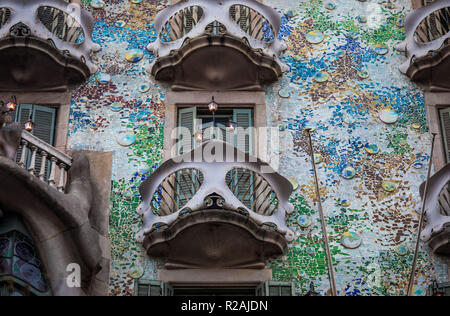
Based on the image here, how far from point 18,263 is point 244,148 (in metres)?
4.84

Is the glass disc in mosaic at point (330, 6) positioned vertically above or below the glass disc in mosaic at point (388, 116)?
above

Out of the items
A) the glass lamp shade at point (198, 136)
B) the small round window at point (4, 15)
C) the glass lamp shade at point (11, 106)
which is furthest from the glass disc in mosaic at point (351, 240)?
the small round window at point (4, 15)

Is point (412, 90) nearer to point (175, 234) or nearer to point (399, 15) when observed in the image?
point (399, 15)

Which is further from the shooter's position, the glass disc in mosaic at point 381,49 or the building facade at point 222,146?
the glass disc in mosaic at point 381,49

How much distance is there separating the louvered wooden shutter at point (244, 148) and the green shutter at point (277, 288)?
1569 mm

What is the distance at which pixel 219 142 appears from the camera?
16.5m

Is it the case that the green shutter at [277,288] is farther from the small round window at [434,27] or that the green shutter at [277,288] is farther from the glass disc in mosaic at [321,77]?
the small round window at [434,27]

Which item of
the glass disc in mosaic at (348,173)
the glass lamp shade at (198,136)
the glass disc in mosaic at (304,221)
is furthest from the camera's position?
the glass disc in mosaic at (348,173)

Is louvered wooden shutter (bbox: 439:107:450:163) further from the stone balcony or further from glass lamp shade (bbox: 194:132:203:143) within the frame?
the stone balcony

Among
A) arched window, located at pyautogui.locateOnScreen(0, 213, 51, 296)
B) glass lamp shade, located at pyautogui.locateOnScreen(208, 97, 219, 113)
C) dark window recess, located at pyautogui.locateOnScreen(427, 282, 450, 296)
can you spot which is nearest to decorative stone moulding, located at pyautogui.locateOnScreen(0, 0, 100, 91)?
glass lamp shade, located at pyautogui.locateOnScreen(208, 97, 219, 113)

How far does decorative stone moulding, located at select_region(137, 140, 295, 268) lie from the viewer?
16016 millimetres

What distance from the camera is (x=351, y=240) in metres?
16.5

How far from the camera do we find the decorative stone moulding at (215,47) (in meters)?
18.1
